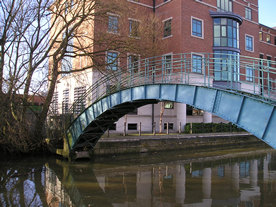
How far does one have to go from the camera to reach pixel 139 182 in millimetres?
11078

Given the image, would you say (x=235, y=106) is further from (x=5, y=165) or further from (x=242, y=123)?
(x=5, y=165)

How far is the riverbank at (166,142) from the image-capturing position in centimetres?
1694

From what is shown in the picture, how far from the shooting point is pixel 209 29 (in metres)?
28.6

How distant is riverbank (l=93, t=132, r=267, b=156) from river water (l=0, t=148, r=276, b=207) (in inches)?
31.7

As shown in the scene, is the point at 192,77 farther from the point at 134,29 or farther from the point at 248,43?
the point at 248,43

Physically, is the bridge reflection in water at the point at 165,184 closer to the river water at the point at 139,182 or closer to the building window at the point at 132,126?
the river water at the point at 139,182

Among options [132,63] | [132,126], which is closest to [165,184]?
[132,63]

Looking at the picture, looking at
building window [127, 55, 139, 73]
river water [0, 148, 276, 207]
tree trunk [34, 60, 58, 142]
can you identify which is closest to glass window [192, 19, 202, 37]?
building window [127, 55, 139, 73]

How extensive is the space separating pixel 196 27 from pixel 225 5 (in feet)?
21.4

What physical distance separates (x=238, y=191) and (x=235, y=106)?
3.56 m

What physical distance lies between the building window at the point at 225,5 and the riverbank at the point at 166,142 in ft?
48.3

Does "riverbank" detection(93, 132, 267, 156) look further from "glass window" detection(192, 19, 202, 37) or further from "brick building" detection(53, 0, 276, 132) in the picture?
"glass window" detection(192, 19, 202, 37)

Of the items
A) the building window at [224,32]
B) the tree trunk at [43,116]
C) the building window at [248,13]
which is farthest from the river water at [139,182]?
the building window at [248,13]

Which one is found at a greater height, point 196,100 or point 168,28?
point 168,28
